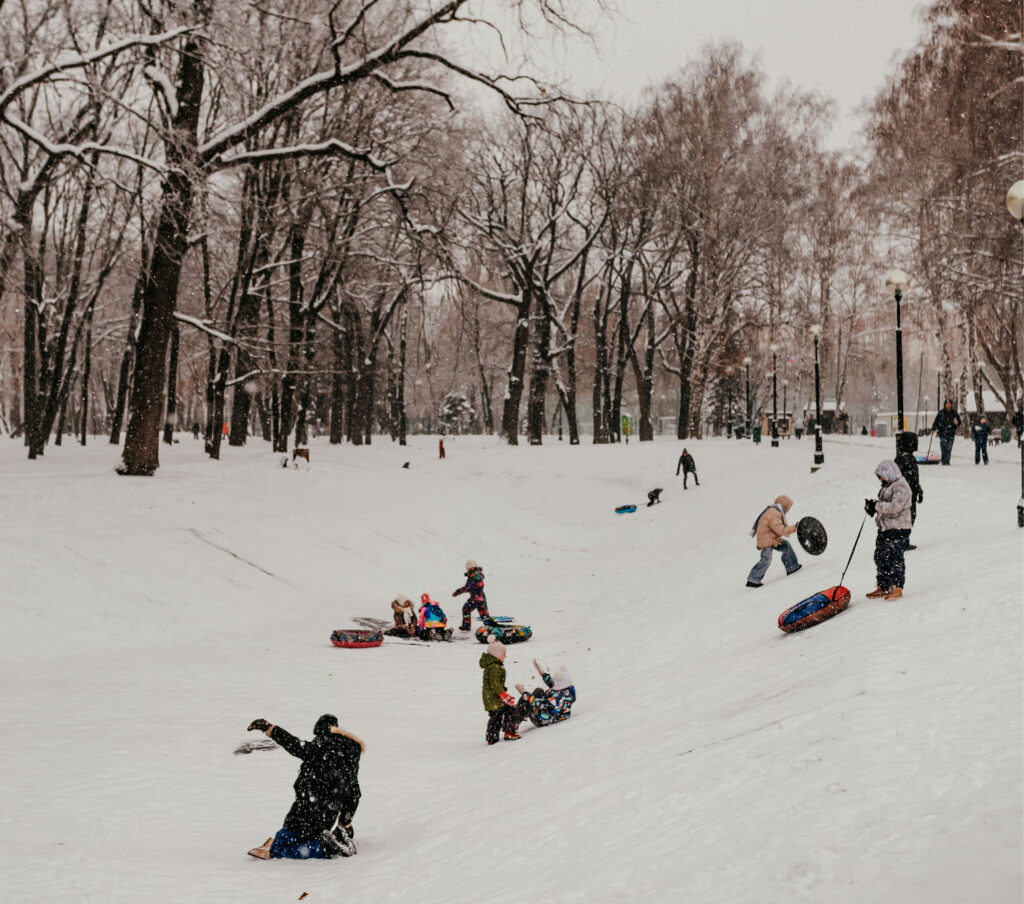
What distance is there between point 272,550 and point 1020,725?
15544mm

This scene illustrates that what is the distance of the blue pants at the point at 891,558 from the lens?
403 inches

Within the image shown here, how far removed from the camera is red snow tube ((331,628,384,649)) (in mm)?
14195

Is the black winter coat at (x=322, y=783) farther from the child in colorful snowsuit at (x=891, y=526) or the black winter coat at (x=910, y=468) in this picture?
the black winter coat at (x=910, y=468)

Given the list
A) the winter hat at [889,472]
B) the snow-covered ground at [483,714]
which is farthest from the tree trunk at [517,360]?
the winter hat at [889,472]

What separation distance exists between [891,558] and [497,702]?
15.6 feet

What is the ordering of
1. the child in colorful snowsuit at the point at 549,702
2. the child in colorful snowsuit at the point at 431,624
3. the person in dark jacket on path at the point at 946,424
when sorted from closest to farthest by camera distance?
the child in colorful snowsuit at the point at 549,702 → the child in colorful snowsuit at the point at 431,624 → the person in dark jacket on path at the point at 946,424

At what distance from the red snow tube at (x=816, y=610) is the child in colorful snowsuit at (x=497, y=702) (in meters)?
3.46

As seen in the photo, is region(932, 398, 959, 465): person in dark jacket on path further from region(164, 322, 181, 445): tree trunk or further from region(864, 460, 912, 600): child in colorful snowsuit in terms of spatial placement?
region(164, 322, 181, 445): tree trunk

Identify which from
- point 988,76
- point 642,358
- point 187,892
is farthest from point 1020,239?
point 642,358

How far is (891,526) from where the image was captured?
10195mm

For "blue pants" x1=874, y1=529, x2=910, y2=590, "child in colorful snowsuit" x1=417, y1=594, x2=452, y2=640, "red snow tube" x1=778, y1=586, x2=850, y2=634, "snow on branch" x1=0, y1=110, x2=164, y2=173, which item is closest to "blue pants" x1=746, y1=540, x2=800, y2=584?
"red snow tube" x1=778, y1=586, x2=850, y2=634

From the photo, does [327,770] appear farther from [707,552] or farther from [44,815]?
[707,552]

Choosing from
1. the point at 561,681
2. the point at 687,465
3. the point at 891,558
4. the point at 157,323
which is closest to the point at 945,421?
the point at 687,465

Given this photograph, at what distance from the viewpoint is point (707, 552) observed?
19875 mm
